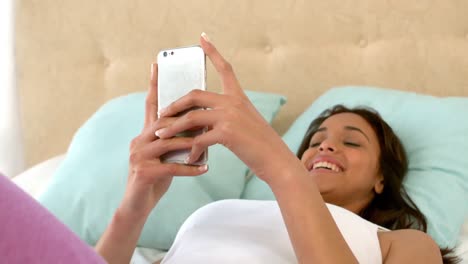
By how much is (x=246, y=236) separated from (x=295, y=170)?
0.90ft

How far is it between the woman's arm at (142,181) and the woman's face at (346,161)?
0.39m

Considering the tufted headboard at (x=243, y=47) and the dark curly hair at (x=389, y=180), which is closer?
the dark curly hair at (x=389, y=180)

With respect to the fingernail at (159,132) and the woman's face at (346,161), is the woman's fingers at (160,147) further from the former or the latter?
the woman's face at (346,161)

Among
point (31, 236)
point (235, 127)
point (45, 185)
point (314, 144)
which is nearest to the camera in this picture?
point (31, 236)

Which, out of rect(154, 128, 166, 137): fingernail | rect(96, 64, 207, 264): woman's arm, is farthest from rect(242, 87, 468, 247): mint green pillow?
rect(154, 128, 166, 137): fingernail

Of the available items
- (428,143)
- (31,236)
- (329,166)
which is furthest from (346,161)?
(31,236)

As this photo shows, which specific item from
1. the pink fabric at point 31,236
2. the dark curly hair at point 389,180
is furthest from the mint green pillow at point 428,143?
the pink fabric at point 31,236

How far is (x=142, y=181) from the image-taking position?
3.39 ft

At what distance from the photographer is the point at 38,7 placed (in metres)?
2.02

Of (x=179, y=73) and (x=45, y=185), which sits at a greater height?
(x=179, y=73)

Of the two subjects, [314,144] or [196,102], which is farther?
[314,144]

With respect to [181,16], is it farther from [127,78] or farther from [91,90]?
[91,90]

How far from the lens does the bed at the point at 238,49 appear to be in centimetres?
170

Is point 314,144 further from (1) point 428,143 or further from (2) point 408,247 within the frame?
(2) point 408,247
